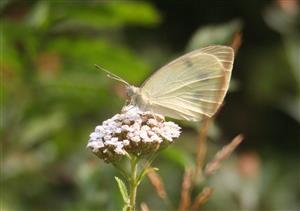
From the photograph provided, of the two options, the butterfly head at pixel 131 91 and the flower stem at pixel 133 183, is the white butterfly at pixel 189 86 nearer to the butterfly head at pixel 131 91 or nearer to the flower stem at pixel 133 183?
the butterfly head at pixel 131 91

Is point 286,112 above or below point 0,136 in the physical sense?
below

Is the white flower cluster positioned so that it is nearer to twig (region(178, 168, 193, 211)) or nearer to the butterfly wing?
twig (region(178, 168, 193, 211))

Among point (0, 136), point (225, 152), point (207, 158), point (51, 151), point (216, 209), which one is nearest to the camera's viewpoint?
point (225, 152)

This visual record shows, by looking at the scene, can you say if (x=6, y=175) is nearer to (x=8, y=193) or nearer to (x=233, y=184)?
(x=8, y=193)

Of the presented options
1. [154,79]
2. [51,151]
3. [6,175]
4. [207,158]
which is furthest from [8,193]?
[207,158]

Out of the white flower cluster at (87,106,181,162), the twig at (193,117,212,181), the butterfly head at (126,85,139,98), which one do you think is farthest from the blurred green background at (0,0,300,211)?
the white flower cluster at (87,106,181,162)

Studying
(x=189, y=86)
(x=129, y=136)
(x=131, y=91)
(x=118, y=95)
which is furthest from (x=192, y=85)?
(x=129, y=136)

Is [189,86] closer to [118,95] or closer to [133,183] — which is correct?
[118,95]
